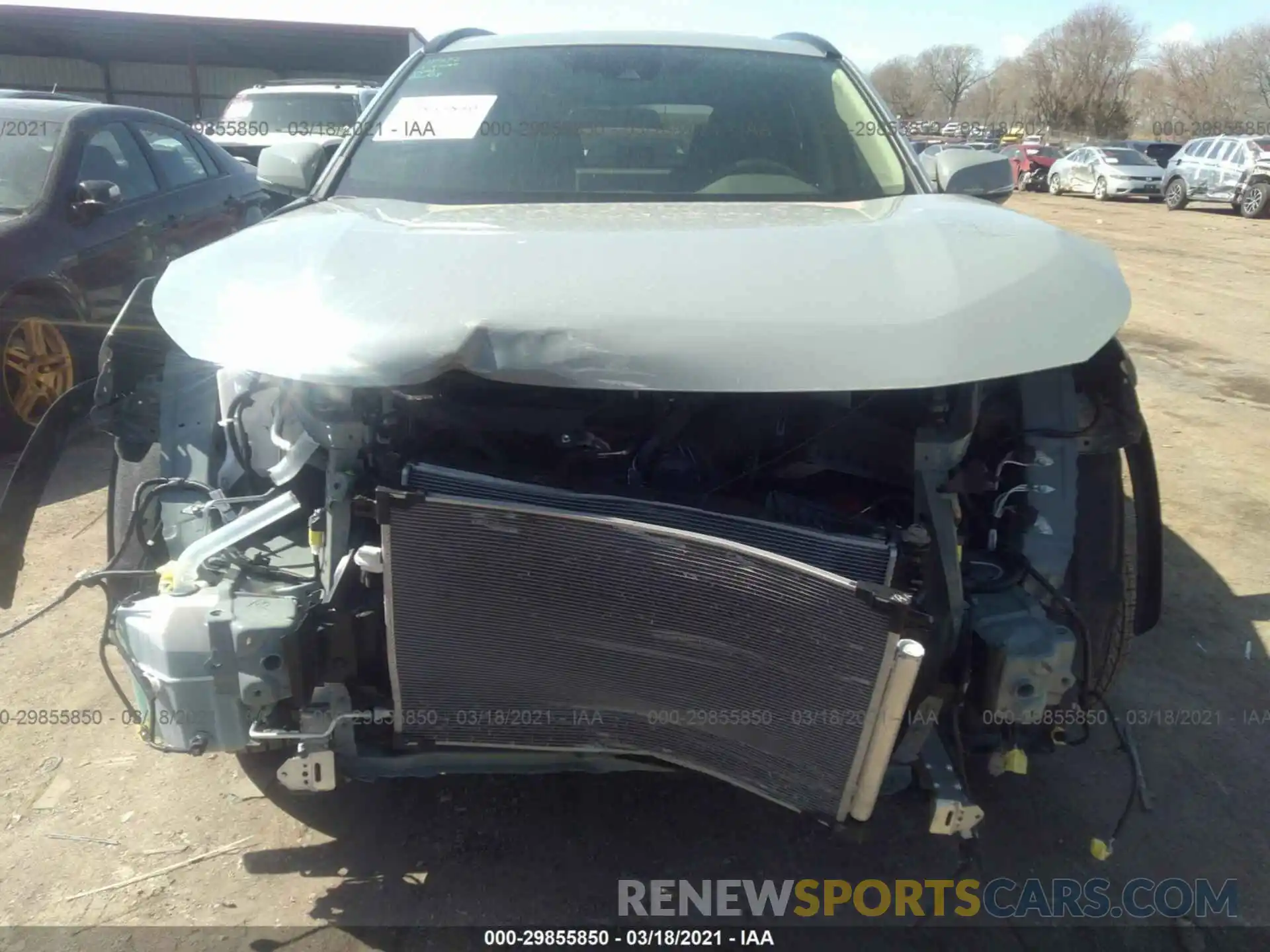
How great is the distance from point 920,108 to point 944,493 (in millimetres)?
61082

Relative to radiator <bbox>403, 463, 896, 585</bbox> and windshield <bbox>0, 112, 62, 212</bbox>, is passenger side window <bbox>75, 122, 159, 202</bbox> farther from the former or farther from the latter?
radiator <bbox>403, 463, 896, 585</bbox>

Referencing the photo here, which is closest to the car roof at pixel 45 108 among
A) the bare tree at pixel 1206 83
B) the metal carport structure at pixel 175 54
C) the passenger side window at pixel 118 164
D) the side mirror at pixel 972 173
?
the passenger side window at pixel 118 164

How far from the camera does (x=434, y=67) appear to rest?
3.33 metres

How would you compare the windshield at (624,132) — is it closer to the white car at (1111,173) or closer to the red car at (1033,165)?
the white car at (1111,173)

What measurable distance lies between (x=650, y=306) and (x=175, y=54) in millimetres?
21622

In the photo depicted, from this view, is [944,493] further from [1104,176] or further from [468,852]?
[1104,176]

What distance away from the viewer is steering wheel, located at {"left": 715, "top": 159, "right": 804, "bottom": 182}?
289cm

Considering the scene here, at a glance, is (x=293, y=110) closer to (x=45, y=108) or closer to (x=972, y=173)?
(x=45, y=108)

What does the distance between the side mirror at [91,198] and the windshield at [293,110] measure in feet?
21.4

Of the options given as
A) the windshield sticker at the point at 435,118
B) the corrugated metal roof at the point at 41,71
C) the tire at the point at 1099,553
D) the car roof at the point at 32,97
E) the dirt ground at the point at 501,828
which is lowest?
the dirt ground at the point at 501,828

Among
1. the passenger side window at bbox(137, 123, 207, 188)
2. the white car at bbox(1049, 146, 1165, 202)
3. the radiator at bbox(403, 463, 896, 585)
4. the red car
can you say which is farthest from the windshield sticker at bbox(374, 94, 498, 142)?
the red car

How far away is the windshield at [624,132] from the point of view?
2818 mm

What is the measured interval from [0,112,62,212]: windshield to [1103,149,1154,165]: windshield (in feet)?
80.5

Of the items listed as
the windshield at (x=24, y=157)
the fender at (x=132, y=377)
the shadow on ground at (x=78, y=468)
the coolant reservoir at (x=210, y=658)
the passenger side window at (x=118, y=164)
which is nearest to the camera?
the coolant reservoir at (x=210, y=658)
